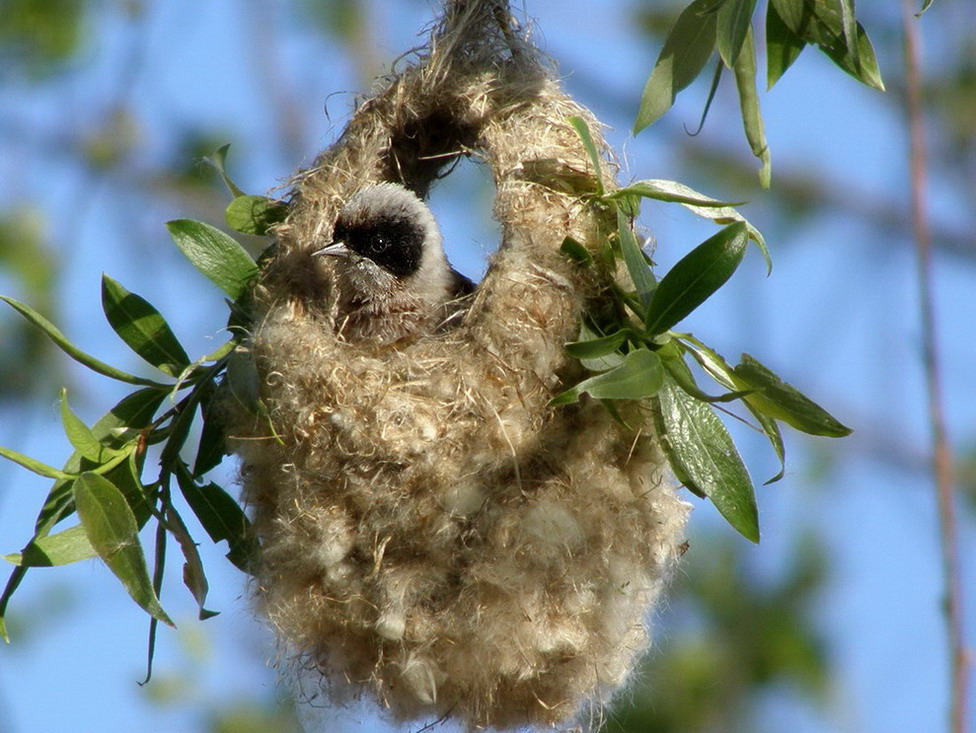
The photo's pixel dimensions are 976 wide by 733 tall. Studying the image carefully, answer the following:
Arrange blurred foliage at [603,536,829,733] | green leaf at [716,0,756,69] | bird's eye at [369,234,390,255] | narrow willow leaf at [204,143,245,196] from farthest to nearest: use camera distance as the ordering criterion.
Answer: blurred foliage at [603,536,829,733]
bird's eye at [369,234,390,255]
narrow willow leaf at [204,143,245,196]
green leaf at [716,0,756,69]

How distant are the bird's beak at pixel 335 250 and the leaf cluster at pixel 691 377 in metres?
0.79

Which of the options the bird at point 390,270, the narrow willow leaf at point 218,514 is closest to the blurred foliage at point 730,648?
the bird at point 390,270

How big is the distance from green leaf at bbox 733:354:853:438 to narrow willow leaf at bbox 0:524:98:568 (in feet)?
3.97

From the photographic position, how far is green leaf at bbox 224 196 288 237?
2.74 meters

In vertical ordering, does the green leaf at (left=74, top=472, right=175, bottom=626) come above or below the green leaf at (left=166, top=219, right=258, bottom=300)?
below

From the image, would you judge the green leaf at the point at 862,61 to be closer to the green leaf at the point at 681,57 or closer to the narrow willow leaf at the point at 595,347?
the green leaf at the point at 681,57

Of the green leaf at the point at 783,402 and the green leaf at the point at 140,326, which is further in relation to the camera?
the green leaf at the point at 140,326

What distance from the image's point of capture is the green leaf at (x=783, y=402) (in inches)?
79.1

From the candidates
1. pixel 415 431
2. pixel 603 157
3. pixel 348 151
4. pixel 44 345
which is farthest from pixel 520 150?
pixel 44 345

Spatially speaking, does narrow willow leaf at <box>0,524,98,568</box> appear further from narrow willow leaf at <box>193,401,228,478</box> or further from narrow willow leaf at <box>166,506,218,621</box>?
narrow willow leaf at <box>193,401,228,478</box>

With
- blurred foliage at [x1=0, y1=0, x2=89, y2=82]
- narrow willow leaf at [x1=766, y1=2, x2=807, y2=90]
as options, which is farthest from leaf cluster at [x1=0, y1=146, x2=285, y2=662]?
blurred foliage at [x1=0, y1=0, x2=89, y2=82]

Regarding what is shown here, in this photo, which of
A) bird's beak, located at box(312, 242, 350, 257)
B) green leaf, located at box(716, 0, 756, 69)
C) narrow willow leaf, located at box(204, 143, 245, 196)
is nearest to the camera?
green leaf, located at box(716, 0, 756, 69)

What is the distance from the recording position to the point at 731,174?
6602 millimetres

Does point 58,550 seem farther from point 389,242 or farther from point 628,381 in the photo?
point 389,242
